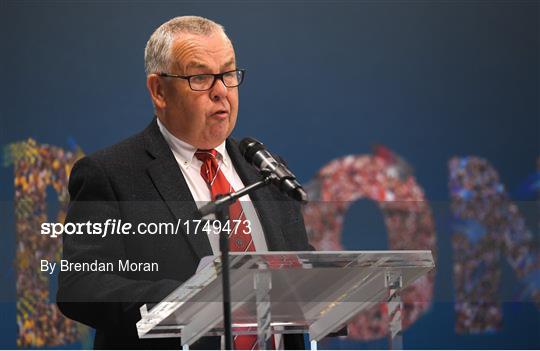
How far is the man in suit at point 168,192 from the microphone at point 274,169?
Answer: 0.55ft

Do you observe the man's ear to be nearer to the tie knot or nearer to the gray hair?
the gray hair

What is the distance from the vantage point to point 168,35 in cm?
287

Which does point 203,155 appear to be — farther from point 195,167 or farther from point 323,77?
point 323,77

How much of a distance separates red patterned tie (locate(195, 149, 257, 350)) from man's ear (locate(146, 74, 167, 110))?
0.16 metres

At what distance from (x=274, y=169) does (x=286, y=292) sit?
0.25m

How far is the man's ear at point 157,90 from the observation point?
2891 mm

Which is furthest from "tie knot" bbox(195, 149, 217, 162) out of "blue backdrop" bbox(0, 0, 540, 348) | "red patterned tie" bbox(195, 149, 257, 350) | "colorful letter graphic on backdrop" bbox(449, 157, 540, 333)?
"blue backdrop" bbox(0, 0, 540, 348)

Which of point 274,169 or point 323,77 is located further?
point 323,77

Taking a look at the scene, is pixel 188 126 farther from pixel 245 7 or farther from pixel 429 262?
pixel 245 7

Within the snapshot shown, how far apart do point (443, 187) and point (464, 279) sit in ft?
8.21

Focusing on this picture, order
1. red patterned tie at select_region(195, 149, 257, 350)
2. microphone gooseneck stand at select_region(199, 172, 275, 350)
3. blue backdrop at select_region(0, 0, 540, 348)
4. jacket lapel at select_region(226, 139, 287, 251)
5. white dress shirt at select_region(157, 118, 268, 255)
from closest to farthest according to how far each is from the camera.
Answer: microphone gooseneck stand at select_region(199, 172, 275, 350) < red patterned tie at select_region(195, 149, 257, 350) < jacket lapel at select_region(226, 139, 287, 251) < white dress shirt at select_region(157, 118, 268, 255) < blue backdrop at select_region(0, 0, 540, 348)

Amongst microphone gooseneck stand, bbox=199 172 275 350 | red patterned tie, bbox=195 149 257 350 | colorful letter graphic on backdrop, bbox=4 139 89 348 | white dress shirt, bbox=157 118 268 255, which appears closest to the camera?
microphone gooseneck stand, bbox=199 172 275 350

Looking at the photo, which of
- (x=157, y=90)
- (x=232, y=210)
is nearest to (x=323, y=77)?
(x=157, y=90)

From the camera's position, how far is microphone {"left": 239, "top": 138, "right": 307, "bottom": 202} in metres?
2.17
